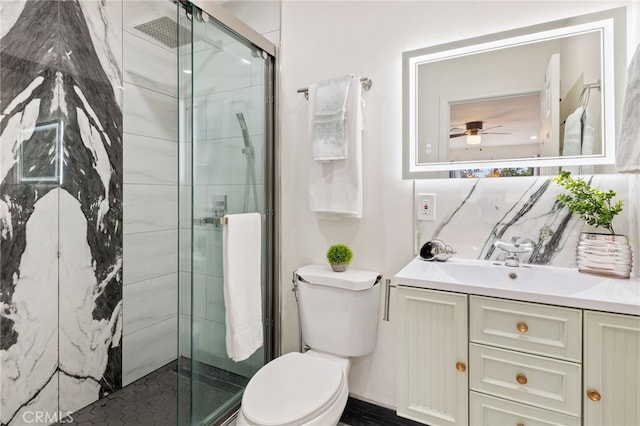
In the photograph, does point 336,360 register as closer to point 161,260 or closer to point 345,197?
point 345,197

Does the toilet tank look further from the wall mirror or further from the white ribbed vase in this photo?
the white ribbed vase

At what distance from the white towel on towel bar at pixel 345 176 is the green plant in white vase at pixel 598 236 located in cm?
83

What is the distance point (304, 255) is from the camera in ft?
5.99

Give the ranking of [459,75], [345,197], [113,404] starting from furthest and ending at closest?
[113,404] < [345,197] < [459,75]

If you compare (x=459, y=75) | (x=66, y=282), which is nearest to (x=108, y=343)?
(x=66, y=282)

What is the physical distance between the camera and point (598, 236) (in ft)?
3.86

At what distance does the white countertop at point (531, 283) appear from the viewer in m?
0.92

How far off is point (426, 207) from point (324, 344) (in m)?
0.79

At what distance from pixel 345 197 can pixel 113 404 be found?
1601mm

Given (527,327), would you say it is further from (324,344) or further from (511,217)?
(324,344)

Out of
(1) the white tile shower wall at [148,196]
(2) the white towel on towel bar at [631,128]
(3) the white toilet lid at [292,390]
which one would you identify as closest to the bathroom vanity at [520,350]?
(3) the white toilet lid at [292,390]

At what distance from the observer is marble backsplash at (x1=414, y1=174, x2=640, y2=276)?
4.04 ft

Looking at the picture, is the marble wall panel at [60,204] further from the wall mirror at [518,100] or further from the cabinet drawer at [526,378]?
the cabinet drawer at [526,378]

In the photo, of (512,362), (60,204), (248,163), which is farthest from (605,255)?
(60,204)
